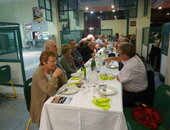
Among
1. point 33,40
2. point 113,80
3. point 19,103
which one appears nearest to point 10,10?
point 33,40

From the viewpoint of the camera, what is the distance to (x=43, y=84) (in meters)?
1.49

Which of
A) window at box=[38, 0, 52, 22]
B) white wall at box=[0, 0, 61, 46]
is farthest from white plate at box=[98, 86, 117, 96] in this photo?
white wall at box=[0, 0, 61, 46]

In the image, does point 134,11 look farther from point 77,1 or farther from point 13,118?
point 13,118

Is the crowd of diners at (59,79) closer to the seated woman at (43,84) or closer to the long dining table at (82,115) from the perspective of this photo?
the seated woman at (43,84)

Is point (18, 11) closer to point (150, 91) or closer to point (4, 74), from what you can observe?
point (4, 74)

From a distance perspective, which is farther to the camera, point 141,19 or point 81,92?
point 141,19

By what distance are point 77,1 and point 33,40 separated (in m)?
7.24

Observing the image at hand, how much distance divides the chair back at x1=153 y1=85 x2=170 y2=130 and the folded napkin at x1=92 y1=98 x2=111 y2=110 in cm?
61

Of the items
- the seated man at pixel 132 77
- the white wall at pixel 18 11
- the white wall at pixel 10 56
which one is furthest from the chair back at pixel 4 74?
the white wall at pixel 18 11

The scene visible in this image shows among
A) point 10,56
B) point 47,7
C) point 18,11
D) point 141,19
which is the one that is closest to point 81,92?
point 10,56

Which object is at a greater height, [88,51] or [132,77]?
[88,51]

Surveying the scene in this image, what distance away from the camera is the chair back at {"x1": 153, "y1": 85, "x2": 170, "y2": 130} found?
1415mm

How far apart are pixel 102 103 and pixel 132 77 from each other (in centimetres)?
72

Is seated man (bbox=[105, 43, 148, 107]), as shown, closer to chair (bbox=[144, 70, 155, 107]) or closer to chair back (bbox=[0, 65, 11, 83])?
chair (bbox=[144, 70, 155, 107])
